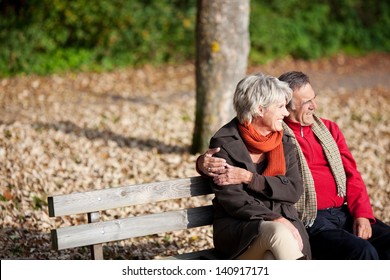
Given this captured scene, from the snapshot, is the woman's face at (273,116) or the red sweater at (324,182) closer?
the woman's face at (273,116)

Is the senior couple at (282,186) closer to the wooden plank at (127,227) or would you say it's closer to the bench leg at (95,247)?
the wooden plank at (127,227)

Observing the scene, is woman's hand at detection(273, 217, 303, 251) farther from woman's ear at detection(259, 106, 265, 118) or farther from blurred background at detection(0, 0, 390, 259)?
blurred background at detection(0, 0, 390, 259)

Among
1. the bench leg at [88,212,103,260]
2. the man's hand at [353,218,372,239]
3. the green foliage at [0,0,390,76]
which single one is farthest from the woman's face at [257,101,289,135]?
the green foliage at [0,0,390,76]

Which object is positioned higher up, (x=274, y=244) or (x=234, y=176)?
(x=234, y=176)

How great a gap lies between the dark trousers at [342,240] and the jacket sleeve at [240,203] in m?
0.44

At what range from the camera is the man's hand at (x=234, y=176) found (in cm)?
429

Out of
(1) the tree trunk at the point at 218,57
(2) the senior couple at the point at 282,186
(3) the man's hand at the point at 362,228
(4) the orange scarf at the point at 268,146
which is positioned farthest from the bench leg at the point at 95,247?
(1) the tree trunk at the point at 218,57

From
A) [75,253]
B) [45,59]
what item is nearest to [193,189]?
Result: [75,253]

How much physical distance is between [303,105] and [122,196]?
1374mm

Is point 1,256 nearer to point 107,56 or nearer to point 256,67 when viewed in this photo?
point 107,56

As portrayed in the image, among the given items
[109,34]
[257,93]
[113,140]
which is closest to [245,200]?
[257,93]

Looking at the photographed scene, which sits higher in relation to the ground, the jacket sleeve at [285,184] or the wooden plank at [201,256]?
the jacket sleeve at [285,184]

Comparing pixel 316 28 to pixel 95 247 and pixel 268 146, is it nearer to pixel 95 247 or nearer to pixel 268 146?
pixel 268 146

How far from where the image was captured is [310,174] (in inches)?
183
